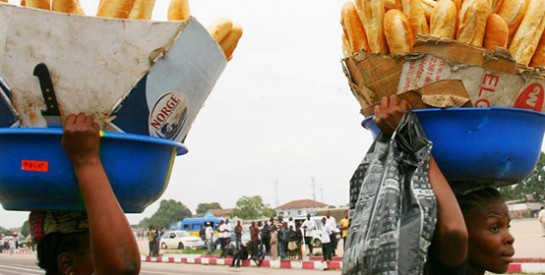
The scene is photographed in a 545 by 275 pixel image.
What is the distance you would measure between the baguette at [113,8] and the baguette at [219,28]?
0.96ft

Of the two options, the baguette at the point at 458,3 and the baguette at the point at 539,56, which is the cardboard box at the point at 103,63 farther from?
the baguette at the point at 539,56

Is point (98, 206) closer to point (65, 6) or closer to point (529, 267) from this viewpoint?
point (65, 6)

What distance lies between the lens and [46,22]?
1812 mm

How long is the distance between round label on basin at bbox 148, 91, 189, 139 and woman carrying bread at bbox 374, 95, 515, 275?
27.2 inches

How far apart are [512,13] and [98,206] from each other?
151 centimetres

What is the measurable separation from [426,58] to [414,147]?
0.95 feet

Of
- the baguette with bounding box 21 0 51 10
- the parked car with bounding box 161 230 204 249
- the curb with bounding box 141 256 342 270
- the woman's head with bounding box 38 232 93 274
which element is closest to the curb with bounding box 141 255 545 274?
the curb with bounding box 141 256 342 270

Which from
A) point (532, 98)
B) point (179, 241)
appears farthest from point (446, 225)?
point (179, 241)

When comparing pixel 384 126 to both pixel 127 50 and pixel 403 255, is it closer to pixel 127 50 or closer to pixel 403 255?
pixel 403 255

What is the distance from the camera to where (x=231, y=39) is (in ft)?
7.16

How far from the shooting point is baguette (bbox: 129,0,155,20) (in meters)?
1.94

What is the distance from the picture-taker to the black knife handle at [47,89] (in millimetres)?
1829

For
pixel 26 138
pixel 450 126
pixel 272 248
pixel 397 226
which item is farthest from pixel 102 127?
pixel 272 248

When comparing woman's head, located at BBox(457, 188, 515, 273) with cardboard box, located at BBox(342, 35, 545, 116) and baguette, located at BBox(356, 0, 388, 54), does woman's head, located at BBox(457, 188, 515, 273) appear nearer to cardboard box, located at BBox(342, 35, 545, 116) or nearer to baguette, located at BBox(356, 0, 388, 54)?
cardboard box, located at BBox(342, 35, 545, 116)
